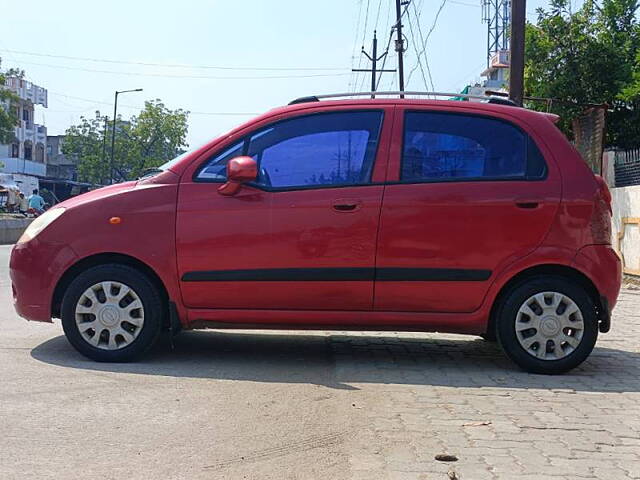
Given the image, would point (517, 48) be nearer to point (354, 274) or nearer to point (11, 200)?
point (354, 274)

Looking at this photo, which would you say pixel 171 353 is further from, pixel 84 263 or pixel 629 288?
pixel 629 288

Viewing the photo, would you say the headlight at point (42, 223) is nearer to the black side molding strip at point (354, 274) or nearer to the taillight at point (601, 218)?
the black side molding strip at point (354, 274)

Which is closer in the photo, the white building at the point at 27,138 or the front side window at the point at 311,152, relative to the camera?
the front side window at the point at 311,152

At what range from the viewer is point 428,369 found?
5.92m

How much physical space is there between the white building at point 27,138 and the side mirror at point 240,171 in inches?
2268

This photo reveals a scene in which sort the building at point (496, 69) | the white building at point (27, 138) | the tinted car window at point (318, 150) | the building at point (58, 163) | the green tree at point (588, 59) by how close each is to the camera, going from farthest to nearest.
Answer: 1. the building at point (58, 163)
2. the white building at point (27, 138)
3. the building at point (496, 69)
4. the green tree at point (588, 59)
5. the tinted car window at point (318, 150)

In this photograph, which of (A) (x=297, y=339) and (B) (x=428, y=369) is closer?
(B) (x=428, y=369)

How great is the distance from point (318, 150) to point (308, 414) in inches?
82.0

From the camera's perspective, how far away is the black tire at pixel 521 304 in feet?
18.5

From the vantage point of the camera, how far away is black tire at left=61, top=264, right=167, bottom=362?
223 inches

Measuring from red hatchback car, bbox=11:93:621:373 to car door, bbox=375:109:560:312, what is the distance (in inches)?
0.4

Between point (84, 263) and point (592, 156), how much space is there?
37.8 feet

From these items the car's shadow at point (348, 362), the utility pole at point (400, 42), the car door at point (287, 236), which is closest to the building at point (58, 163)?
the utility pole at point (400, 42)

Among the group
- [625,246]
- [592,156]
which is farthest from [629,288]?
[592,156]
